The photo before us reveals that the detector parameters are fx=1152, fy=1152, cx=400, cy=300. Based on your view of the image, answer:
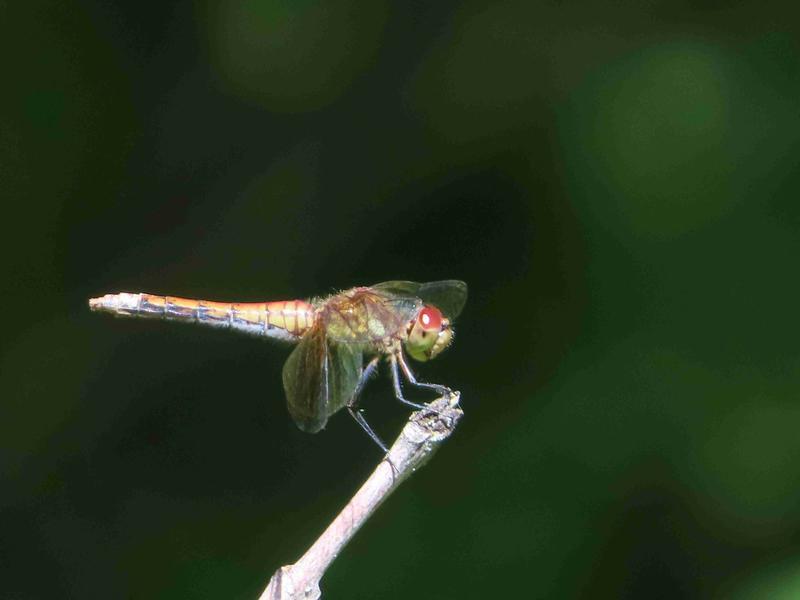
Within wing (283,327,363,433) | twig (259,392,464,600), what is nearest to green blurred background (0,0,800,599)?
wing (283,327,363,433)

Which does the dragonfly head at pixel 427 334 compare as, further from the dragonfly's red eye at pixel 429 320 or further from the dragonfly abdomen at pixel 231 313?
the dragonfly abdomen at pixel 231 313

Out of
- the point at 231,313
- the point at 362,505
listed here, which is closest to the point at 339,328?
the point at 231,313

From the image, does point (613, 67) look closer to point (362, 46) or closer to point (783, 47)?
point (783, 47)

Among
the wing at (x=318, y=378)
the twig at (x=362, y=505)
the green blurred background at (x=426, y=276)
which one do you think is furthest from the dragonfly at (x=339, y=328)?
the twig at (x=362, y=505)

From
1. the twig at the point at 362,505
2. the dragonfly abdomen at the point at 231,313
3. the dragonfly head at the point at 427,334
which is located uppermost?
the dragonfly abdomen at the point at 231,313

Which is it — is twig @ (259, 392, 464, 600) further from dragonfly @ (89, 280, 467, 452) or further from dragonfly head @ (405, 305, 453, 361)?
dragonfly head @ (405, 305, 453, 361)

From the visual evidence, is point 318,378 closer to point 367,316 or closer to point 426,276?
point 367,316
